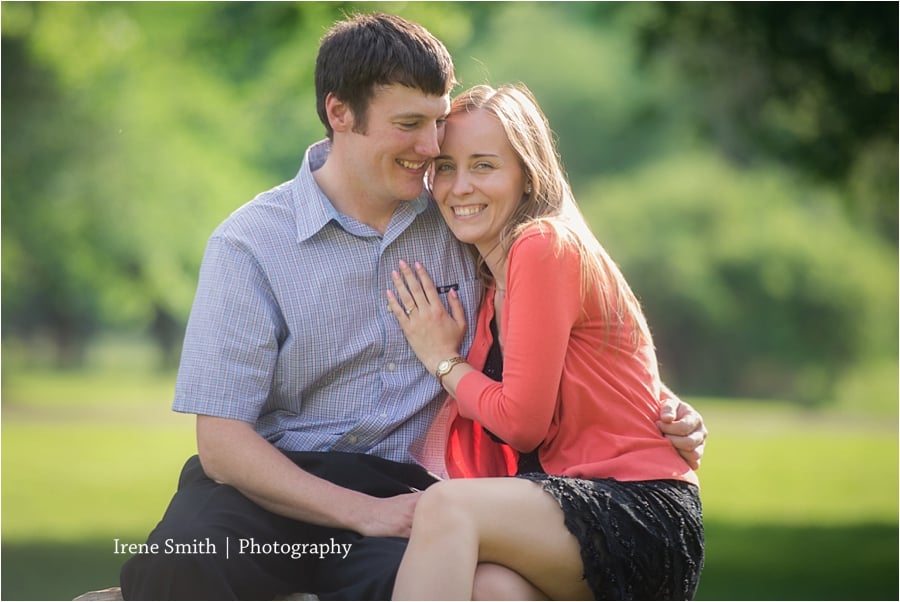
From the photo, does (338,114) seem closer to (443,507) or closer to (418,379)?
(418,379)

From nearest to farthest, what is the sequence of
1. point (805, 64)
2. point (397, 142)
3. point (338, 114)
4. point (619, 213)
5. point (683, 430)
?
point (683, 430) < point (397, 142) < point (338, 114) < point (805, 64) < point (619, 213)

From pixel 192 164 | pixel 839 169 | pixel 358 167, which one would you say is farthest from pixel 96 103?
pixel 358 167

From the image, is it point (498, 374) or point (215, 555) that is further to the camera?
point (498, 374)

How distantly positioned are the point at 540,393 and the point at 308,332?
0.71 meters

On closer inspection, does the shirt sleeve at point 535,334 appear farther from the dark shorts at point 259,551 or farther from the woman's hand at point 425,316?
the dark shorts at point 259,551

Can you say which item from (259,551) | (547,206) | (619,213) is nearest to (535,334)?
(547,206)

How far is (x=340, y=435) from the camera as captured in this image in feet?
10.8

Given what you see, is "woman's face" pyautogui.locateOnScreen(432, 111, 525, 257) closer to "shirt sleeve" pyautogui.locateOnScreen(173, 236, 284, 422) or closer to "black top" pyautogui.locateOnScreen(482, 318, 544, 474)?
"black top" pyautogui.locateOnScreen(482, 318, 544, 474)

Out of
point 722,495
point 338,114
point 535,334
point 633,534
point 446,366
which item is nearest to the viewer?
point 633,534

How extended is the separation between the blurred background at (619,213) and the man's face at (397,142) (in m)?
4.06

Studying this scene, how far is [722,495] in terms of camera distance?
1091 centimetres

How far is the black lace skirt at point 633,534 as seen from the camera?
281cm

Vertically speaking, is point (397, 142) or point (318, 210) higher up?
point (397, 142)

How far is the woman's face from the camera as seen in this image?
10.6 ft
